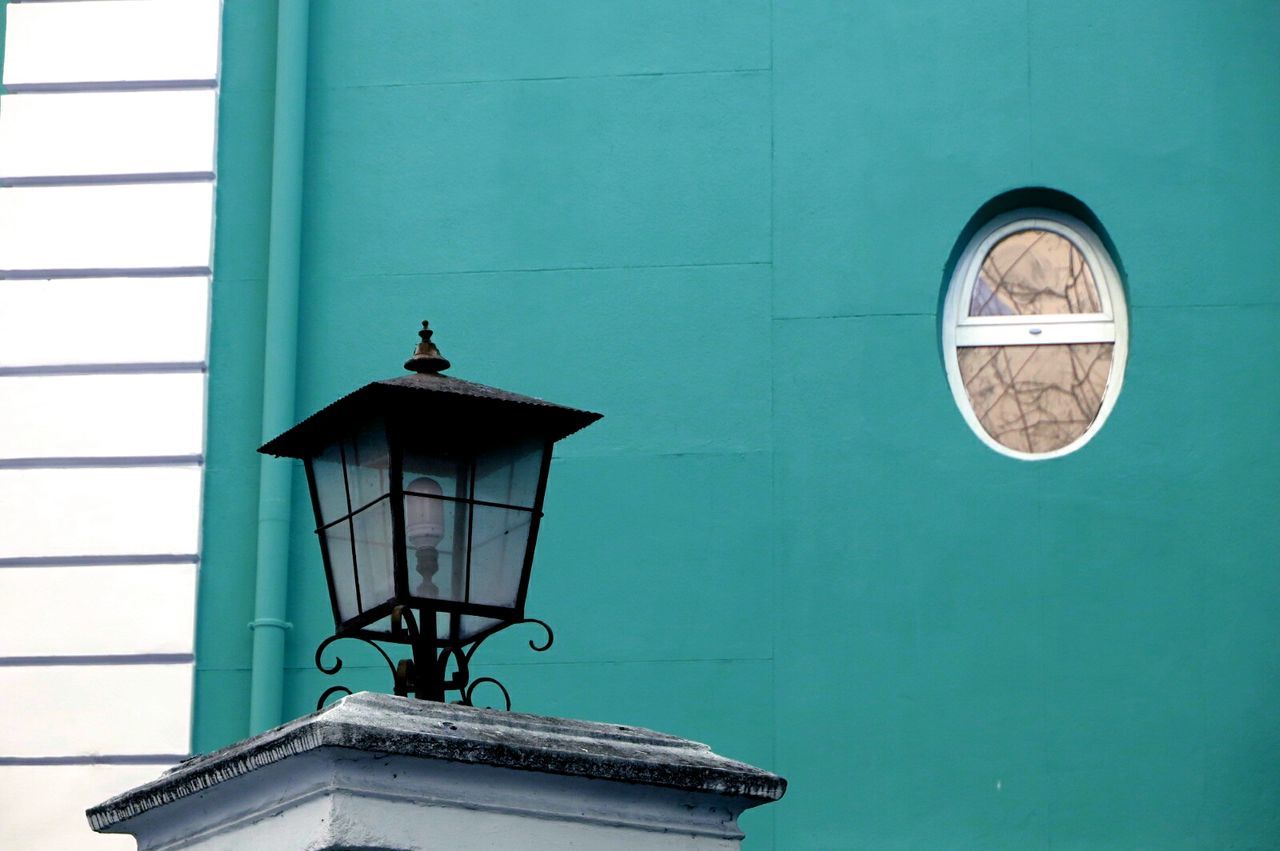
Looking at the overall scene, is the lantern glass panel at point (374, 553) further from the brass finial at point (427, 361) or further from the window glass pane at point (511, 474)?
the brass finial at point (427, 361)

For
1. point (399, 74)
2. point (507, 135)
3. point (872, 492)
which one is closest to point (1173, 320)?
point (872, 492)

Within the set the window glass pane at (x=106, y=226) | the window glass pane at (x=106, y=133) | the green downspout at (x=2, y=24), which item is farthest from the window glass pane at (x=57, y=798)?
the green downspout at (x=2, y=24)

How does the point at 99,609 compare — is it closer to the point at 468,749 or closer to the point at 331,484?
the point at 331,484

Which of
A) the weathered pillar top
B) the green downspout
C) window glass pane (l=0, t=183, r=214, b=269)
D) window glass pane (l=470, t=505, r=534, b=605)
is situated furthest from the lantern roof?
the green downspout

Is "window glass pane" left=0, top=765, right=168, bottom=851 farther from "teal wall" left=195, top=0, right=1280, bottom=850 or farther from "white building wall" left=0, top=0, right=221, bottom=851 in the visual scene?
"teal wall" left=195, top=0, right=1280, bottom=850

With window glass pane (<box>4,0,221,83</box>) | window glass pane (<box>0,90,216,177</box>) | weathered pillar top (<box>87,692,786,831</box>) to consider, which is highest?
window glass pane (<box>4,0,221,83</box>)

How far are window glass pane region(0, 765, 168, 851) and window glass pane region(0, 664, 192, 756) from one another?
57 mm

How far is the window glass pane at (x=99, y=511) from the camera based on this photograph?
254 inches

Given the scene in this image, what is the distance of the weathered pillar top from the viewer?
2.92 m

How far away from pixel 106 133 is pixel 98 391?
0.89 meters

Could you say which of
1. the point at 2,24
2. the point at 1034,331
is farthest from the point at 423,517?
the point at 2,24

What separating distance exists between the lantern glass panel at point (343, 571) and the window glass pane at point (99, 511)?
2.79 metres

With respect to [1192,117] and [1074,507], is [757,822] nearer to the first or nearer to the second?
[1074,507]

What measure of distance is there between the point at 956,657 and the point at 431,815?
134 inches
